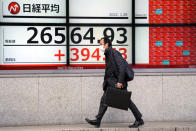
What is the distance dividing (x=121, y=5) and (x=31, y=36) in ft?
7.59

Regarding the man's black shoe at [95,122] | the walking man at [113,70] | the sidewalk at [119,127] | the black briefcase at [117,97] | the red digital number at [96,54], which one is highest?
the red digital number at [96,54]

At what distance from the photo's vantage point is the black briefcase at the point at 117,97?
837 centimetres

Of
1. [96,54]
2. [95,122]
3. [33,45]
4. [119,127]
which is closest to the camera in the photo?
[95,122]

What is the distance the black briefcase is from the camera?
329 inches

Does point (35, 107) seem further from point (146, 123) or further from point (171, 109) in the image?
point (171, 109)

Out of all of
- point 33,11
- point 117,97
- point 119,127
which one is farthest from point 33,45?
point 119,127

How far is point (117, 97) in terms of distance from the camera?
27.6ft

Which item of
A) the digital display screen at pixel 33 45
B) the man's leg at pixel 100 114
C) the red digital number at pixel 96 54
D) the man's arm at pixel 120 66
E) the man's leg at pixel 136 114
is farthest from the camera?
the red digital number at pixel 96 54

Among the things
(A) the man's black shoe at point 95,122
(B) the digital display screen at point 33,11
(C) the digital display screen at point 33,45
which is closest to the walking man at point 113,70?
(A) the man's black shoe at point 95,122

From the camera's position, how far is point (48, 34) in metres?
9.84

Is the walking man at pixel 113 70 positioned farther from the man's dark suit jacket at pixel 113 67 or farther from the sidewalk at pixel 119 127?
the sidewalk at pixel 119 127

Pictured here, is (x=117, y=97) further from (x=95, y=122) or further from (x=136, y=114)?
(x=95, y=122)

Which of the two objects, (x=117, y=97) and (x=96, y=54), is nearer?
(x=117, y=97)

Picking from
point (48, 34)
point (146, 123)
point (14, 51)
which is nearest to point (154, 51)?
point (146, 123)
